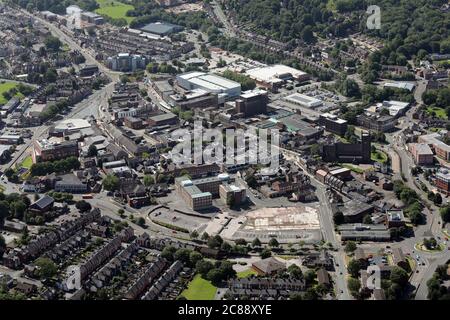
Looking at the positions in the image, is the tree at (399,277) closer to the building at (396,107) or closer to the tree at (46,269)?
the tree at (46,269)

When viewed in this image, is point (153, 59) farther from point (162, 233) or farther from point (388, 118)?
point (162, 233)

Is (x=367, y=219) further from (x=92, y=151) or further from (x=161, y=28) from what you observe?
(x=161, y=28)

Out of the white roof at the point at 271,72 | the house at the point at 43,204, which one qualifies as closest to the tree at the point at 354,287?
the house at the point at 43,204

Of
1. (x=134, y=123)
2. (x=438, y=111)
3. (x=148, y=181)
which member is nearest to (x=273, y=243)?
(x=148, y=181)

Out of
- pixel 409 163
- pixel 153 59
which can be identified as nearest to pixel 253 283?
pixel 409 163

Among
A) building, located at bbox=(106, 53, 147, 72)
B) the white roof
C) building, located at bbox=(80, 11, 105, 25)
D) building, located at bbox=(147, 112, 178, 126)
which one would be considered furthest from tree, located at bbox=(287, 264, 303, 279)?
building, located at bbox=(80, 11, 105, 25)
